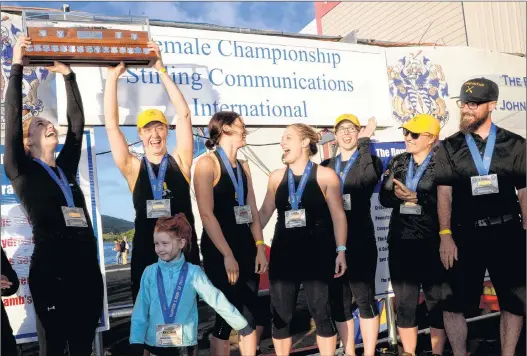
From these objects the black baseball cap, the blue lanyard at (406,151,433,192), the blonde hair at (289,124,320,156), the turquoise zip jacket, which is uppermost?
the black baseball cap

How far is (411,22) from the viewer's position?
1238 centimetres

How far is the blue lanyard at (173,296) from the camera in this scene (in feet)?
9.40

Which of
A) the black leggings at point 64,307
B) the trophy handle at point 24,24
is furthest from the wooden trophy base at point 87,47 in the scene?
the black leggings at point 64,307

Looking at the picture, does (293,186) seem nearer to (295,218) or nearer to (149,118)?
(295,218)

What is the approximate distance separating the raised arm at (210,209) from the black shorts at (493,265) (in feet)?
5.16

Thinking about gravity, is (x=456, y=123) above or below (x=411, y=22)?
below

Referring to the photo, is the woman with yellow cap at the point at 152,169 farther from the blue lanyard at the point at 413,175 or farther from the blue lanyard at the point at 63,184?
the blue lanyard at the point at 413,175

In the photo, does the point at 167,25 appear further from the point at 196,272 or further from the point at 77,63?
the point at 196,272

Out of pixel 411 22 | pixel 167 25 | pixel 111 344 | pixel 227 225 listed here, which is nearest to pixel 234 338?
pixel 111 344

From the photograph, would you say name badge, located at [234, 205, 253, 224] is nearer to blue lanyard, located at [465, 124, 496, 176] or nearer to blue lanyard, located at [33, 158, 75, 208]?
blue lanyard, located at [33, 158, 75, 208]

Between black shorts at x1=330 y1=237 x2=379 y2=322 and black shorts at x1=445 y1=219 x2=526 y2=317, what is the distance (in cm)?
62

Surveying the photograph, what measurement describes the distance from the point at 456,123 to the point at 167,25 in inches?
137

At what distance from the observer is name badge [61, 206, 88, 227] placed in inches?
123

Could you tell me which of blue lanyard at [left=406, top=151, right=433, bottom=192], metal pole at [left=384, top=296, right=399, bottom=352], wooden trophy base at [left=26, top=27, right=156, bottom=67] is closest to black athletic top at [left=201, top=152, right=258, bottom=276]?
wooden trophy base at [left=26, top=27, right=156, bottom=67]
